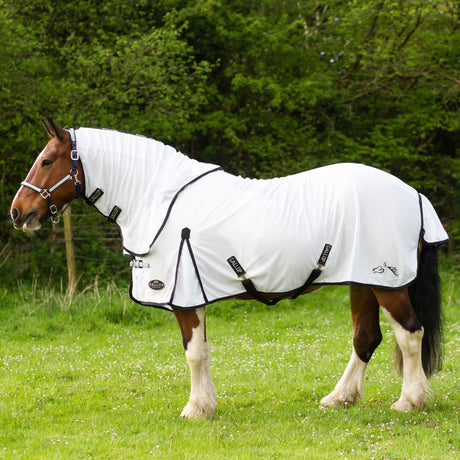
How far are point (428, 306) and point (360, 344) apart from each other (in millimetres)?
637

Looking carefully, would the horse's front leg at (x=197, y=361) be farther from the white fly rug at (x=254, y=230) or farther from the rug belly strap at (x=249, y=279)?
the rug belly strap at (x=249, y=279)

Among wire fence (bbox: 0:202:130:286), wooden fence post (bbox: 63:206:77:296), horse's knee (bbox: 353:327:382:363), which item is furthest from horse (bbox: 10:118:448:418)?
wire fence (bbox: 0:202:130:286)

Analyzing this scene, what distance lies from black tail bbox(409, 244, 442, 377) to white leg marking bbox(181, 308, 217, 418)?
63.6 inches

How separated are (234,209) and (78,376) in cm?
273

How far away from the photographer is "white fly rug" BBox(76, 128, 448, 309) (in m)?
4.85

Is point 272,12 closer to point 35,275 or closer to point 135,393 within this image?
point 35,275

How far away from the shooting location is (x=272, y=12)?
1446cm

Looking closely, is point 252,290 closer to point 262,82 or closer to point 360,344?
point 360,344

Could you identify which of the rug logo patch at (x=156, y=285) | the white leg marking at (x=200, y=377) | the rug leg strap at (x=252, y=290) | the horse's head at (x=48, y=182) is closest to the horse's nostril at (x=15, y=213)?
the horse's head at (x=48, y=182)

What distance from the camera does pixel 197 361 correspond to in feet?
16.3

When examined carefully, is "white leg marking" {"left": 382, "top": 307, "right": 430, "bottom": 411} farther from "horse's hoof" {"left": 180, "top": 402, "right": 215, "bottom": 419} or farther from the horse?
"horse's hoof" {"left": 180, "top": 402, "right": 215, "bottom": 419}

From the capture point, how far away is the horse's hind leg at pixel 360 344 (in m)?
5.43

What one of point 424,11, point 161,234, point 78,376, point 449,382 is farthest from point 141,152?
point 424,11

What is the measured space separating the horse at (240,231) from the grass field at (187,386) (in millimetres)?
434
